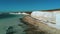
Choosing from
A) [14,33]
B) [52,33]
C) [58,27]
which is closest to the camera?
[52,33]

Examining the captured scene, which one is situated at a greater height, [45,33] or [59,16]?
[59,16]

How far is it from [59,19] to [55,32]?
8.20ft

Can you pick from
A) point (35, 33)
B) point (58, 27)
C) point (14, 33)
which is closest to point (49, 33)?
point (35, 33)

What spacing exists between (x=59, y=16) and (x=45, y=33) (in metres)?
3.21

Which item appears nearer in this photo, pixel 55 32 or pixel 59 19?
pixel 55 32

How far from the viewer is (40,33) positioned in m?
13.4

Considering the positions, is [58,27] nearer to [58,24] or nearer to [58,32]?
[58,24]

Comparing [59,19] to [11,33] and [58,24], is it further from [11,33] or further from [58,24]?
[11,33]

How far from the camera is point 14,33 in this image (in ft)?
47.1

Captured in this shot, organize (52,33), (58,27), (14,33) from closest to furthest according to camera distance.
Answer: (52,33) → (14,33) → (58,27)

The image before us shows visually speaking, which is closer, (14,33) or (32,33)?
(32,33)

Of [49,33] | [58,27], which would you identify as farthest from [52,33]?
[58,27]

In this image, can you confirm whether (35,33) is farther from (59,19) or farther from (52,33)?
(59,19)

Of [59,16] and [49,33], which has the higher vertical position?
[59,16]
